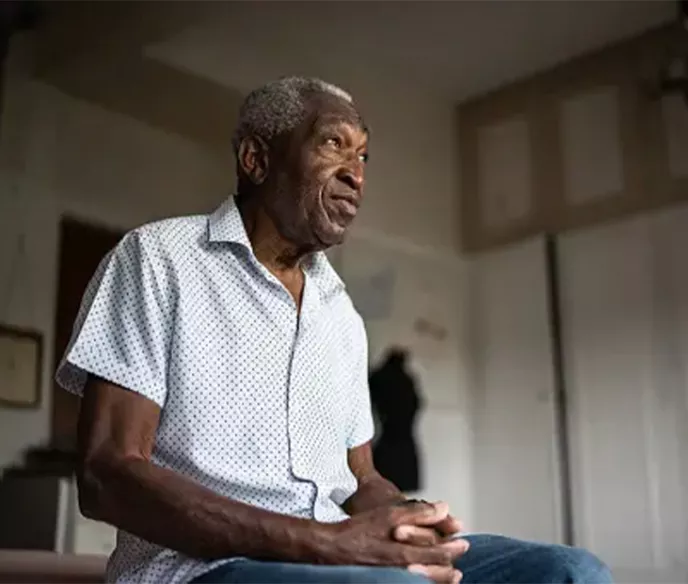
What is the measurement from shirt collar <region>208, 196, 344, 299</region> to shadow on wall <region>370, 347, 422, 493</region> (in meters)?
2.21

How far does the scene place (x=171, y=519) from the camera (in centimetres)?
95

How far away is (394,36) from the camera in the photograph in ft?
12.3

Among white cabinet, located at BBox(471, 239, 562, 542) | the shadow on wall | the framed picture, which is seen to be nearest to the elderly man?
→ the framed picture

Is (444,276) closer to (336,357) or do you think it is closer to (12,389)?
(12,389)

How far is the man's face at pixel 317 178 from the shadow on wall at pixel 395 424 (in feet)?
7.56

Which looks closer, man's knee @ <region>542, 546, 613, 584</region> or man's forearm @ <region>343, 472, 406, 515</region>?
man's knee @ <region>542, 546, 613, 584</region>

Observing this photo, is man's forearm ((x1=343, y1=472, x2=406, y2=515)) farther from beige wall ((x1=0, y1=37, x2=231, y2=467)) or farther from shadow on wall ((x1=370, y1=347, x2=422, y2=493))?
shadow on wall ((x1=370, y1=347, x2=422, y2=493))

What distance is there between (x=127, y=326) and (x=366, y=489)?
385 mm

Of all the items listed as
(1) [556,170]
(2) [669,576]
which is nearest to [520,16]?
(1) [556,170]

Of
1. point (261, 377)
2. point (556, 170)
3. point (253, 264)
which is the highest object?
point (556, 170)

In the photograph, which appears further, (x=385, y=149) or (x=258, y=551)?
(x=385, y=149)

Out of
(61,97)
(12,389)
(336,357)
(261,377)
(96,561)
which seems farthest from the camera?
(61,97)

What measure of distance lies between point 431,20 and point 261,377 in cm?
276

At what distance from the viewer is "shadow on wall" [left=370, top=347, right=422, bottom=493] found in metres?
3.55
